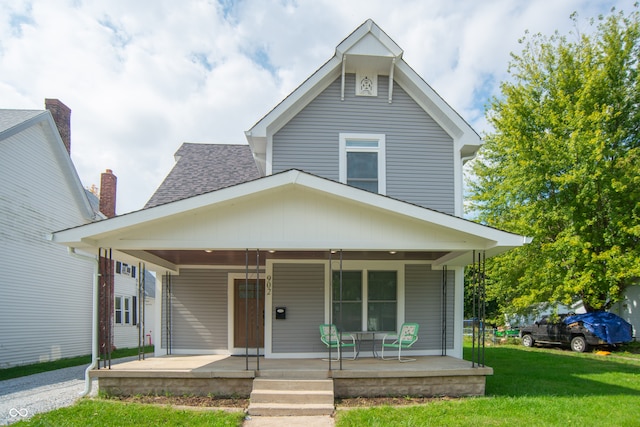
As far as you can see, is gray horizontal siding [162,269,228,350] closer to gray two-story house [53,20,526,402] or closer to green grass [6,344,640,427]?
gray two-story house [53,20,526,402]

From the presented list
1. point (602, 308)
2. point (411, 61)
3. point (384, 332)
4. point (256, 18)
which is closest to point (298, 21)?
point (256, 18)

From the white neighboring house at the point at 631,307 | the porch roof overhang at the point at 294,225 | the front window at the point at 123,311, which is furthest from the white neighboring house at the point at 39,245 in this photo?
the white neighboring house at the point at 631,307

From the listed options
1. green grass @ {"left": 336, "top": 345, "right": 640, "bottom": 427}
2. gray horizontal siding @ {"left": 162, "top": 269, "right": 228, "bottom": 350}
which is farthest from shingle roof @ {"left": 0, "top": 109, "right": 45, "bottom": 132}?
green grass @ {"left": 336, "top": 345, "right": 640, "bottom": 427}

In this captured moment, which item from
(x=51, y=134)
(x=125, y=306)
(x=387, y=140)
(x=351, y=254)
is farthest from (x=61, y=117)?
(x=351, y=254)


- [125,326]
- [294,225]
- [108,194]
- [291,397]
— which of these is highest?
[108,194]

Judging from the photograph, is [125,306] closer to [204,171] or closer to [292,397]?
[204,171]

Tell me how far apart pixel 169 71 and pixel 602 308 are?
57.9 ft

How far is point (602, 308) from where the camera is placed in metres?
17.8

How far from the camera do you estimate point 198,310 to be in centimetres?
1095

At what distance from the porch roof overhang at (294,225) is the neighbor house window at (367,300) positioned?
9.17 feet

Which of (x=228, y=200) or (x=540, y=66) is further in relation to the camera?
(x=540, y=66)

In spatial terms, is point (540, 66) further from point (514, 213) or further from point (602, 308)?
point (602, 308)

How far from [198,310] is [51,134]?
9.24 meters

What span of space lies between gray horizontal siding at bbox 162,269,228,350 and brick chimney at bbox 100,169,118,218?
36.1 ft
